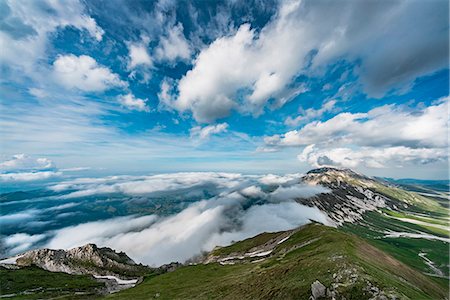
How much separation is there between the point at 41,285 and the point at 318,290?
660 feet

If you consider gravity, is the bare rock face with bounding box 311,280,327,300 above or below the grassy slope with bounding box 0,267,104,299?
above

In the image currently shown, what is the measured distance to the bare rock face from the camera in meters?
51.6

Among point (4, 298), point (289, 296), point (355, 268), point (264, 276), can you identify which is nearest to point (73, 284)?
point (4, 298)

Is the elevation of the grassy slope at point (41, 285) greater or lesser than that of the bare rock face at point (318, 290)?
lesser

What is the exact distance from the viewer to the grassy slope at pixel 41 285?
13750 centimetres

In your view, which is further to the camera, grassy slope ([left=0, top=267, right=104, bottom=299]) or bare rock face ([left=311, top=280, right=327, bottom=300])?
grassy slope ([left=0, top=267, right=104, bottom=299])

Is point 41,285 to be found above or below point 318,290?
below

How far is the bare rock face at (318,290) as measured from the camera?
5159cm

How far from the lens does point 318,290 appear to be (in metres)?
52.2

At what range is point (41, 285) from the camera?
165250 mm

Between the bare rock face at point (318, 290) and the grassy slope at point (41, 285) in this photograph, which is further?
the grassy slope at point (41, 285)

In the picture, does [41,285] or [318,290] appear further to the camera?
[41,285]

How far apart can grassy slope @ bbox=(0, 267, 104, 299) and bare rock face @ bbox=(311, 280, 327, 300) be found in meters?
132

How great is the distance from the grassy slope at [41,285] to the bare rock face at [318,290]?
5189 inches
